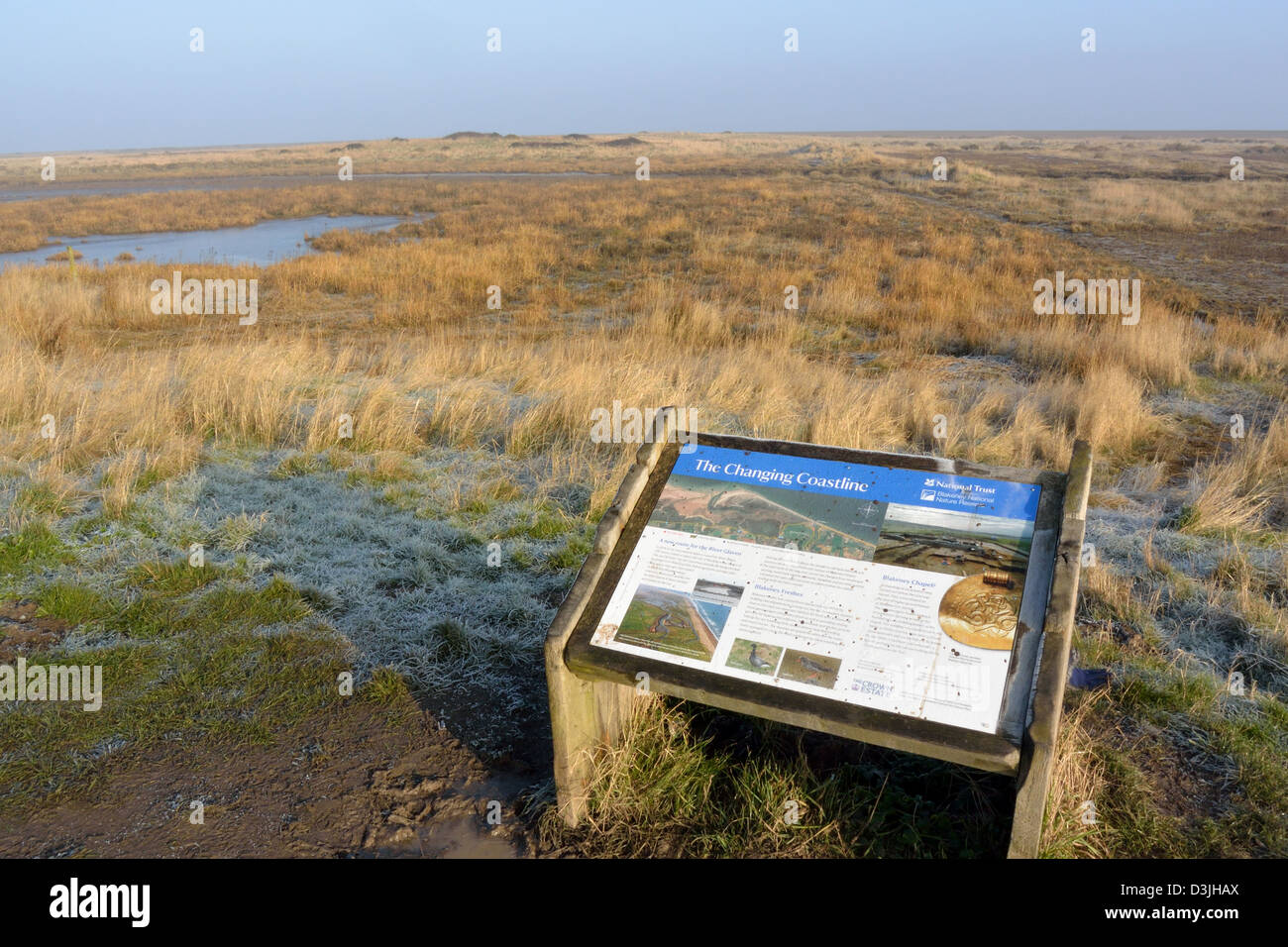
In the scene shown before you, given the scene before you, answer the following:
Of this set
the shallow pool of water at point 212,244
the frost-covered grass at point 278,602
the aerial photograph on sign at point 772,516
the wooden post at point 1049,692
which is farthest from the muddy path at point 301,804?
the shallow pool of water at point 212,244

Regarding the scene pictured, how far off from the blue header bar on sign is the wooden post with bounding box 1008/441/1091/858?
20 cm

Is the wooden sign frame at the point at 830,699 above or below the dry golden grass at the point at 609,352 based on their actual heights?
below

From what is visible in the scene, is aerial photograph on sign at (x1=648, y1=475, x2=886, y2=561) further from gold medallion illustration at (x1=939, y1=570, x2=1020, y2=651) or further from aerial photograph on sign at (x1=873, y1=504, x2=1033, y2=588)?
gold medallion illustration at (x1=939, y1=570, x2=1020, y2=651)

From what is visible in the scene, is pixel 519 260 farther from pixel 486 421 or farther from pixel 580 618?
pixel 580 618

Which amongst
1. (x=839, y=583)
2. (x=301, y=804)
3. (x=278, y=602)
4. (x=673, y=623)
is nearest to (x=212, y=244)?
(x=278, y=602)

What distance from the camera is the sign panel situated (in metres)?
2.41

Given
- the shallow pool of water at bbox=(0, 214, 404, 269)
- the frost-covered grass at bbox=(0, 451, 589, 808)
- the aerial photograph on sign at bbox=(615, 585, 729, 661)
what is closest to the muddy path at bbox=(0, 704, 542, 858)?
the frost-covered grass at bbox=(0, 451, 589, 808)

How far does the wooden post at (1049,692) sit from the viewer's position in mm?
2174

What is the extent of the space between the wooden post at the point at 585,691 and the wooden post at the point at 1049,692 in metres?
1.31

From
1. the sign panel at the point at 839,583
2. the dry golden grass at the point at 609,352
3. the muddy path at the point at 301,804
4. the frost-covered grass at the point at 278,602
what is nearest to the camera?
the sign panel at the point at 839,583

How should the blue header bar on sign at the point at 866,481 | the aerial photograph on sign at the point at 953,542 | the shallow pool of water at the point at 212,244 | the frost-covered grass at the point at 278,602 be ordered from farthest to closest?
the shallow pool of water at the point at 212,244 → the frost-covered grass at the point at 278,602 → the blue header bar on sign at the point at 866,481 → the aerial photograph on sign at the point at 953,542

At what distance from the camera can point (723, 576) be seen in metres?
2.78

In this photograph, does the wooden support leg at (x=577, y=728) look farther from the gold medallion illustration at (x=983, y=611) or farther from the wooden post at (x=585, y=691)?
the gold medallion illustration at (x=983, y=611)

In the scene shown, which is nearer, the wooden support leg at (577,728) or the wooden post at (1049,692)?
the wooden post at (1049,692)
